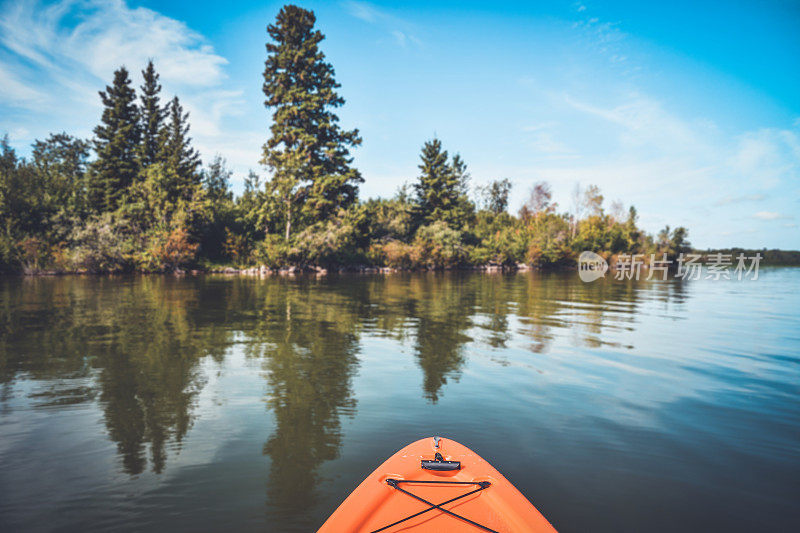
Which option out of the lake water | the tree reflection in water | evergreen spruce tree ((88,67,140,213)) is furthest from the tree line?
the lake water

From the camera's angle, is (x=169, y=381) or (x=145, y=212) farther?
(x=145, y=212)

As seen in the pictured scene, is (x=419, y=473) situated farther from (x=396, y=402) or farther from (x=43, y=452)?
(x=43, y=452)

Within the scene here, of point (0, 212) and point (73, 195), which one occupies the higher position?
point (73, 195)

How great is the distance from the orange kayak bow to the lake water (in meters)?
0.60

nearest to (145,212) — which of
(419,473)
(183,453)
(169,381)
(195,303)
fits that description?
(195,303)

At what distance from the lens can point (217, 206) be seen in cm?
3766

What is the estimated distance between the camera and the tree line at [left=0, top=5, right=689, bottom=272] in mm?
28156

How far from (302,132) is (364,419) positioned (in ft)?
117

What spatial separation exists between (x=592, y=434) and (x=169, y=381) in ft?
19.6

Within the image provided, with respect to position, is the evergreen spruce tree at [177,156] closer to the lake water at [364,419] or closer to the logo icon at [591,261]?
the lake water at [364,419]

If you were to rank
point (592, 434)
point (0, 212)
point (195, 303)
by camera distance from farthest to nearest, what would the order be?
point (0, 212) < point (195, 303) < point (592, 434)

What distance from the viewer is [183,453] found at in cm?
382

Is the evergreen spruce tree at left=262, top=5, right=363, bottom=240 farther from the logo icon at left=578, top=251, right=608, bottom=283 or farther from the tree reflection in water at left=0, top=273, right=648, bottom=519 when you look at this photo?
the logo icon at left=578, top=251, right=608, bottom=283

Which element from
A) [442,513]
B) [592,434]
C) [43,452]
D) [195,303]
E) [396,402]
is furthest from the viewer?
[195,303]
